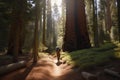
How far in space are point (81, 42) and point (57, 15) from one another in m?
49.8

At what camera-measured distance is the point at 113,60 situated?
11922mm

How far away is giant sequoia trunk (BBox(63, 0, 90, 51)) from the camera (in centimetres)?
2167

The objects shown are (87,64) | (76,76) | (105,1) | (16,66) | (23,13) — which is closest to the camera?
(76,76)

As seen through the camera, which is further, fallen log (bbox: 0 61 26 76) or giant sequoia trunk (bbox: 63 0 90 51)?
giant sequoia trunk (bbox: 63 0 90 51)

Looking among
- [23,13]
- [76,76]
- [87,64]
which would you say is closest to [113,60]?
[87,64]

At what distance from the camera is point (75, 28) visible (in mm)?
22094

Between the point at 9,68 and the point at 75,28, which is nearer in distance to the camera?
the point at 9,68

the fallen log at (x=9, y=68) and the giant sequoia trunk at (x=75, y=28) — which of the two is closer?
the fallen log at (x=9, y=68)

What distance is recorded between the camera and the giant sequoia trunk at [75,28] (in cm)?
2167

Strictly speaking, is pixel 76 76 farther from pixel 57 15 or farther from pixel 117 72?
pixel 57 15

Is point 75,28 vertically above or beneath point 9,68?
above

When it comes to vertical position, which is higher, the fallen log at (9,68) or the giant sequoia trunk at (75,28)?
the giant sequoia trunk at (75,28)

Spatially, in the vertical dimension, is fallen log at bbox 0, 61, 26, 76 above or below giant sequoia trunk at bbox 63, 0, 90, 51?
below

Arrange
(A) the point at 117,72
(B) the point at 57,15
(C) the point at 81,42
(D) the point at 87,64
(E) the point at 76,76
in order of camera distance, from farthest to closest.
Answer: (B) the point at 57,15 → (C) the point at 81,42 → (D) the point at 87,64 → (E) the point at 76,76 → (A) the point at 117,72
